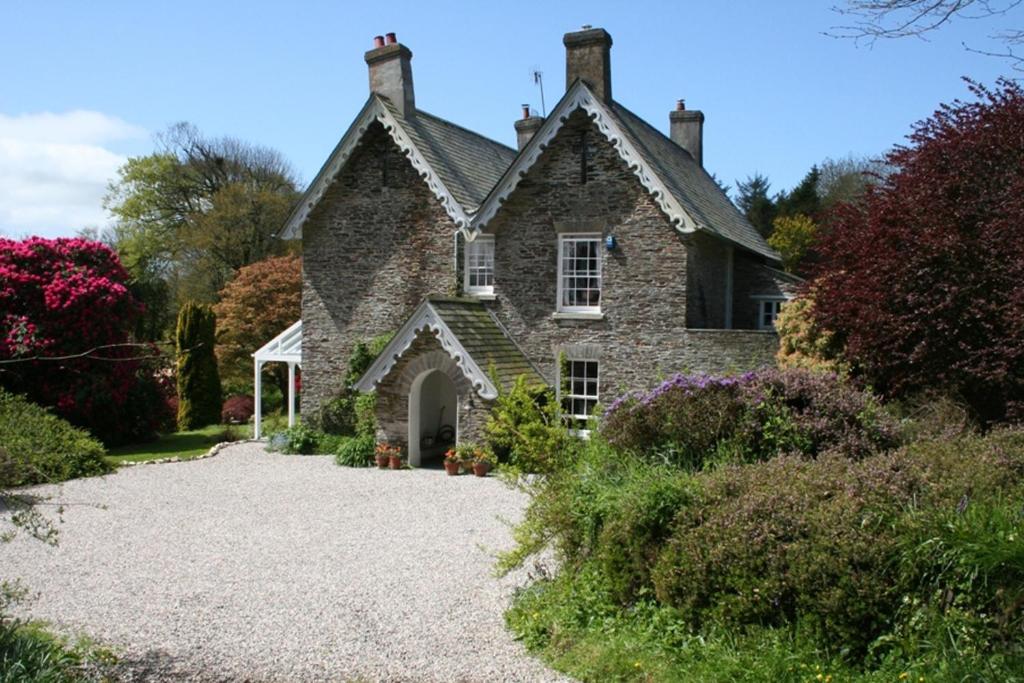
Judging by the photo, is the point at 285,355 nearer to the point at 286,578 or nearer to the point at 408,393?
the point at 408,393

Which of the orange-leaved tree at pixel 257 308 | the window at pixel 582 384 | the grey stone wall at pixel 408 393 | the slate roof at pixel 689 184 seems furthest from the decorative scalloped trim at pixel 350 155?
the orange-leaved tree at pixel 257 308

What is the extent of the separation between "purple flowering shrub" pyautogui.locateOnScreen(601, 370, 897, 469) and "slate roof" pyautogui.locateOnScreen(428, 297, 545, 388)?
8065mm

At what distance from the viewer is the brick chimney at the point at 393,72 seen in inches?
858

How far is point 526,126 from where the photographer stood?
25.4m

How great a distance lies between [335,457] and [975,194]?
47.9 feet

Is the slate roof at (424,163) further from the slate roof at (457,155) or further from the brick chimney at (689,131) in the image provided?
the brick chimney at (689,131)

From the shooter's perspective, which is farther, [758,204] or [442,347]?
[758,204]

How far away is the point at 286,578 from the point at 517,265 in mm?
11267

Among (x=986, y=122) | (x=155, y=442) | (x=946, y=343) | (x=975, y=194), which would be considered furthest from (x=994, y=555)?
(x=155, y=442)

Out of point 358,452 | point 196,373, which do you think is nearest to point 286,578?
point 358,452

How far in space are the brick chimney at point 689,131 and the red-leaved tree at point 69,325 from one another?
1789cm

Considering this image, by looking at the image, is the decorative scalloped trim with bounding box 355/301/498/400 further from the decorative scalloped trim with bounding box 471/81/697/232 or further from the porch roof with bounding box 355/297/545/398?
the decorative scalloped trim with bounding box 471/81/697/232

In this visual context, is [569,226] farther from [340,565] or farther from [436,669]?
[436,669]

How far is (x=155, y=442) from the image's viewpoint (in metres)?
24.4
